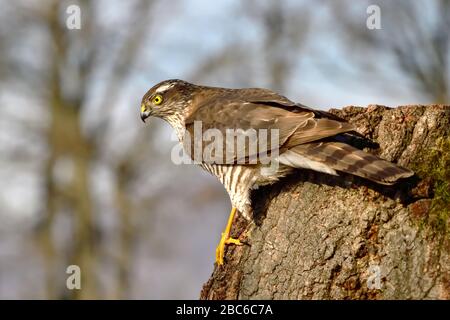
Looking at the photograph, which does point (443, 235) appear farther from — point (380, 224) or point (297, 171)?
point (297, 171)

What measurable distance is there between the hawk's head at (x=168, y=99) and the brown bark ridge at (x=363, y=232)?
1.96 m

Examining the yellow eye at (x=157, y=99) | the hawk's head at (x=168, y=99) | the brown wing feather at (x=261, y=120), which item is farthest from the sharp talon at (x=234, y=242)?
the yellow eye at (x=157, y=99)

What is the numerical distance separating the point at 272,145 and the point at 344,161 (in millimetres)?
709

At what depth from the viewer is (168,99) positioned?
23.0ft

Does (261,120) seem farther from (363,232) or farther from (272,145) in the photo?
(363,232)

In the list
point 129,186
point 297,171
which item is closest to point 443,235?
point 297,171

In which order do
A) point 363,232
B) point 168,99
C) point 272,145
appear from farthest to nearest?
point 168,99
point 272,145
point 363,232

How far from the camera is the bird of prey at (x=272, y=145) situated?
4781 millimetres

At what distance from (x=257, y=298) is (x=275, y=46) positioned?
1717 centimetres

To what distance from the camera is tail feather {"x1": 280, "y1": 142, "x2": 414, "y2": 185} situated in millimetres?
4551

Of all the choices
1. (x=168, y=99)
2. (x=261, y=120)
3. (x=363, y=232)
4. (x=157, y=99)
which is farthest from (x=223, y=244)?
(x=157, y=99)

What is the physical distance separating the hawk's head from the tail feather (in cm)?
192

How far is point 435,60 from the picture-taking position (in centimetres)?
1822

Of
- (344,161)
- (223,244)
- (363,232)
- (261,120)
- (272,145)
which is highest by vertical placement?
(261,120)
